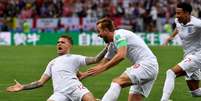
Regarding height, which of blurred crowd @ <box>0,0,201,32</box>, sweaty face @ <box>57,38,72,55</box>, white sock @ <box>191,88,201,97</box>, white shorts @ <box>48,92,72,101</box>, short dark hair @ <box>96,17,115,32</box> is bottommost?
blurred crowd @ <box>0,0,201,32</box>

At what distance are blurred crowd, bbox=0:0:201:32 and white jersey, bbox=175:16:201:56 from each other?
2514cm

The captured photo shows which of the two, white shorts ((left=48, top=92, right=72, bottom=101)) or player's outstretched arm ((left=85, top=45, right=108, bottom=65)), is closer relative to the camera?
white shorts ((left=48, top=92, right=72, bottom=101))

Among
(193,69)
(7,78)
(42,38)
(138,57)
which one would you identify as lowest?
(42,38)

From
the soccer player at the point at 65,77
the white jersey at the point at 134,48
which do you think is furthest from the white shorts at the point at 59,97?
the white jersey at the point at 134,48

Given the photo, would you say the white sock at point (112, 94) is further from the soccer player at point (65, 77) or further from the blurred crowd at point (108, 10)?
the blurred crowd at point (108, 10)

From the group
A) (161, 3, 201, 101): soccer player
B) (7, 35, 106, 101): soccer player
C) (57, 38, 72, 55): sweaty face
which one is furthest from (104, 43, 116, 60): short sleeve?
(161, 3, 201, 101): soccer player

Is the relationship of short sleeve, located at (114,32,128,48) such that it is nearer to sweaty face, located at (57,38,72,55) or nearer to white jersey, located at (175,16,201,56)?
sweaty face, located at (57,38,72,55)

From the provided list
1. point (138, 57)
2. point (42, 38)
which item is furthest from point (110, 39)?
point (42, 38)

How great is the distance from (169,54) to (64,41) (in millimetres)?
16218

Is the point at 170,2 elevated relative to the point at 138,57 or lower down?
lower down

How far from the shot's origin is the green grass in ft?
46.8

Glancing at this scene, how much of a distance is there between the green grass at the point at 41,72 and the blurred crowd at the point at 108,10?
9617 millimetres

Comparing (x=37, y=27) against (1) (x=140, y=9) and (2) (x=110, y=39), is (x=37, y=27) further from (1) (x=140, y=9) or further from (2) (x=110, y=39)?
(2) (x=110, y=39)

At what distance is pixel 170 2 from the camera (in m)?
41.3
